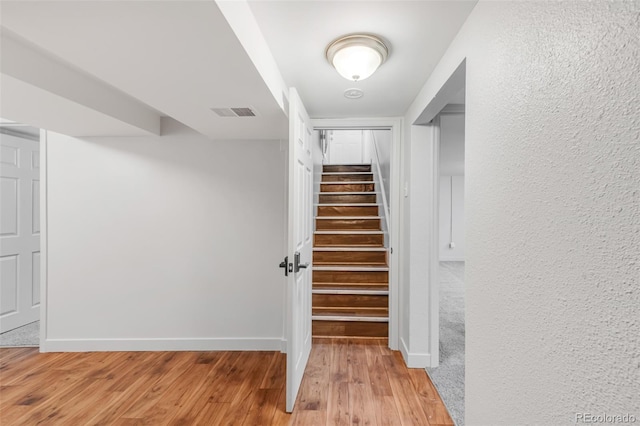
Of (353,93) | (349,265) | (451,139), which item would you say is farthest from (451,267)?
(353,93)

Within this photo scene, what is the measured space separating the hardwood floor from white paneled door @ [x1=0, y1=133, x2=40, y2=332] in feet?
2.56

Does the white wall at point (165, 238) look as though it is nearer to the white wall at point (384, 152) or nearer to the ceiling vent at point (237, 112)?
the ceiling vent at point (237, 112)

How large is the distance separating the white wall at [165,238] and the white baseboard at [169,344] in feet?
0.04

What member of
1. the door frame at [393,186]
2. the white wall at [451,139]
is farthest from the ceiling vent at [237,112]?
the white wall at [451,139]

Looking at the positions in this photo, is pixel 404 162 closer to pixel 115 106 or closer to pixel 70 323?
pixel 115 106

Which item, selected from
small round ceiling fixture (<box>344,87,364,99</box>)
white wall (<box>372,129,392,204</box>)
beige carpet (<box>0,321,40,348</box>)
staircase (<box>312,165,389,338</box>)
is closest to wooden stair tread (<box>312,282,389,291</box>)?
staircase (<box>312,165,389,338</box>)

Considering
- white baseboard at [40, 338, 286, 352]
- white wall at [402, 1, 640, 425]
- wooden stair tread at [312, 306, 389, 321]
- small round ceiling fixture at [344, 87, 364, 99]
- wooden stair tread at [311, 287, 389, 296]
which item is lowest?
white baseboard at [40, 338, 286, 352]

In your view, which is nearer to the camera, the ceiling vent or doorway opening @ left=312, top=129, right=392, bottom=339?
the ceiling vent

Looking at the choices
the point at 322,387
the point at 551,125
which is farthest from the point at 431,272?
the point at 551,125

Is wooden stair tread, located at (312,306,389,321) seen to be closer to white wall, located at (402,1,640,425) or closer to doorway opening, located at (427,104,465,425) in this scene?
doorway opening, located at (427,104,465,425)

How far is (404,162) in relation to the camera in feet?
8.95

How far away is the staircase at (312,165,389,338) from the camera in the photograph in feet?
10.2

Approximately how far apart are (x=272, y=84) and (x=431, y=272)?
183 centimetres

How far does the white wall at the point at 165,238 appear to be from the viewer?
2840 millimetres
